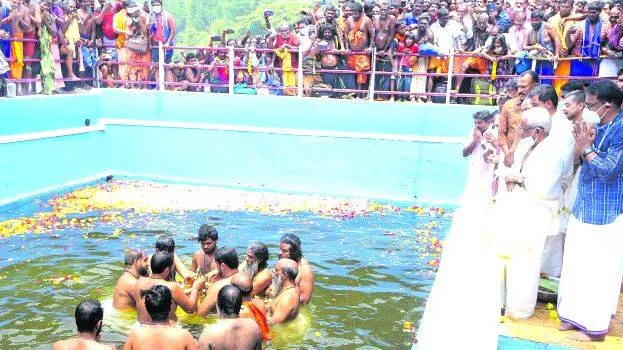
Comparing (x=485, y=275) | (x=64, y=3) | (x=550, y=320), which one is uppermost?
(x=64, y=3)

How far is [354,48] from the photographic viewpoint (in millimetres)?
13664

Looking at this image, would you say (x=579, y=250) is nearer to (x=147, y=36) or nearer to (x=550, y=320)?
(x=550, y=320)

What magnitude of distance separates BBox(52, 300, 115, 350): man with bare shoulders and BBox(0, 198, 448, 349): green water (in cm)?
173

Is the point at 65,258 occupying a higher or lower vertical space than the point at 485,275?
lower

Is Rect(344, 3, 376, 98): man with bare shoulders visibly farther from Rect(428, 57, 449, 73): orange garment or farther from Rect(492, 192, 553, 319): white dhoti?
Rect(492, 192, 553, 319): white dhoti

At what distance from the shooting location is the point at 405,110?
13.5 meters

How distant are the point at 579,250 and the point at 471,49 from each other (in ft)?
32.6

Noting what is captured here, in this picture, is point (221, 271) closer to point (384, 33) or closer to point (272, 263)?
point (272, 263)

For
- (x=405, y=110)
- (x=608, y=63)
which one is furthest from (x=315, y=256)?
(x=608, y=63)

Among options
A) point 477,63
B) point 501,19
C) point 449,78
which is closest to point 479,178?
point 449,78

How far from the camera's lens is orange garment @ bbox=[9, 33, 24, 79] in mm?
13133

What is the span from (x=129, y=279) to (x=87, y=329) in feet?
6.74

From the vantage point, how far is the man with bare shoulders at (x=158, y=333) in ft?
17.4

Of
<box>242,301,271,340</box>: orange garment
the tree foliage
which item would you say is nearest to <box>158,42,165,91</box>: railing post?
<box>242,301,271,340</box>: orange garment
